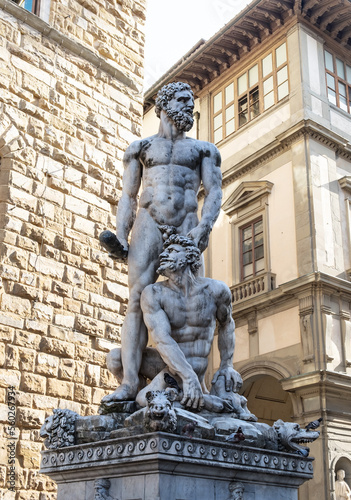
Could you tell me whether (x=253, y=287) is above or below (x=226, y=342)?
above

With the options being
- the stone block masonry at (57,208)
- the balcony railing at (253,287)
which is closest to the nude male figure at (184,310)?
the stone block masonry at (57,208)

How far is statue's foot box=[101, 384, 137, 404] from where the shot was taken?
4.90 m

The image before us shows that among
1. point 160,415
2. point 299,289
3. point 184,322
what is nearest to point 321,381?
point 299,289

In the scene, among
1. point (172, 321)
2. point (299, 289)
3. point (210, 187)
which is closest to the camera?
point (172, 321)

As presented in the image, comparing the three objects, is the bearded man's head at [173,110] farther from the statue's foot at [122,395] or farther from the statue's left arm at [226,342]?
the statue's foot at [122,395]

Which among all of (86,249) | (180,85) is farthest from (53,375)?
(180,85)

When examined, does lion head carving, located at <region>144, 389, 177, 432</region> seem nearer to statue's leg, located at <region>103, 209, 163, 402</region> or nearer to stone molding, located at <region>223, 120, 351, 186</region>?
statue's leg, located at <region>103, 209, 163, 402</region>

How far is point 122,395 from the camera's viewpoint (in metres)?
4.93

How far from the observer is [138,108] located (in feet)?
36.2

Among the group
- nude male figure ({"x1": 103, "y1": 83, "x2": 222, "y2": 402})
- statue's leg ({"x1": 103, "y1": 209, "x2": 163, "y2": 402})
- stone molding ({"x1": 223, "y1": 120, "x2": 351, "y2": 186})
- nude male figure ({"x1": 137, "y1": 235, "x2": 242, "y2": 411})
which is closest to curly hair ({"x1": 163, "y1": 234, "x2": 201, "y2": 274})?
nude male figure ({"x1": 137, "y1": 235, "x2": 242, "y2": 411})

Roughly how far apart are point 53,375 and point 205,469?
4.57 metres

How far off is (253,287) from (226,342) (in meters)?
13.5

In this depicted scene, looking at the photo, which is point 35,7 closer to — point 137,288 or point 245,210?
point 137,288

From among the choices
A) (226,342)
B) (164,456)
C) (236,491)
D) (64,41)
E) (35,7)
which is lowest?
(236,491)
